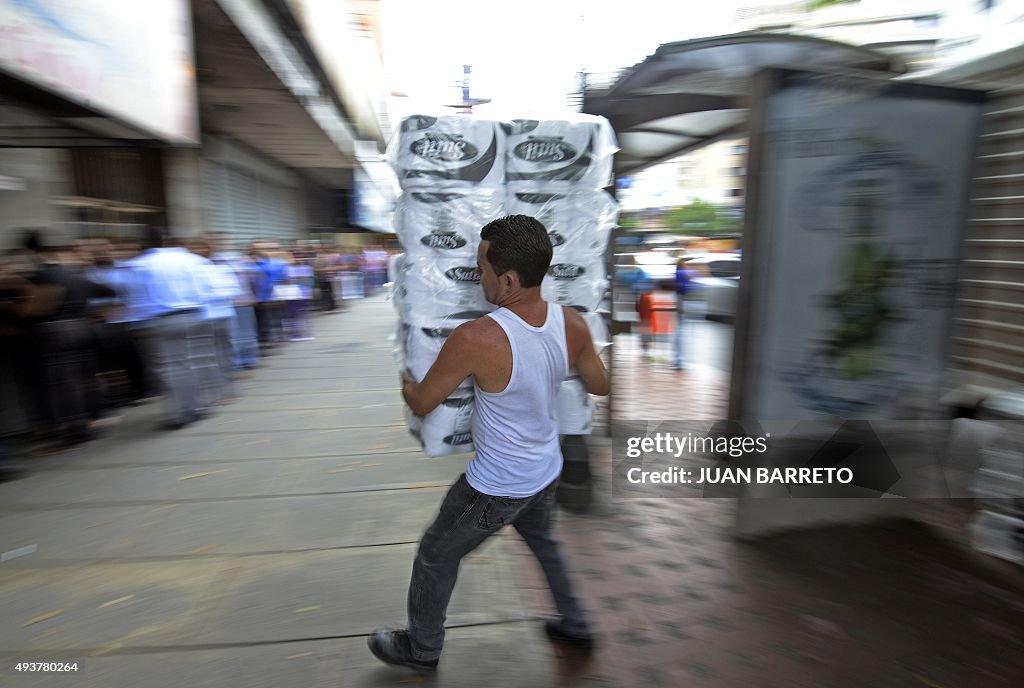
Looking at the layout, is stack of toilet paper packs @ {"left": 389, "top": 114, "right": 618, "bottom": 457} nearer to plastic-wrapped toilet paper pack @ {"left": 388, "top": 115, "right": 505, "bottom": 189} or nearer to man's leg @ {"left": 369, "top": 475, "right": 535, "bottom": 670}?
plastic-wrapped toilet paper pack @ {"left": 388, "top": 115, "right": 505, "bottom": 189}

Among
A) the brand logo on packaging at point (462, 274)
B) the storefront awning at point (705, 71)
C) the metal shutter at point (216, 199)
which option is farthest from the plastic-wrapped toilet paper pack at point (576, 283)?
the metal shutter at point (216, 199)

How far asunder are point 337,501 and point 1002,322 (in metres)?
4.84

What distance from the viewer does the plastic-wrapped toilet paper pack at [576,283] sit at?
9.84 feet

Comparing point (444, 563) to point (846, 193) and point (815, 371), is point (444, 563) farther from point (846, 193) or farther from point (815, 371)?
point (846, 193)

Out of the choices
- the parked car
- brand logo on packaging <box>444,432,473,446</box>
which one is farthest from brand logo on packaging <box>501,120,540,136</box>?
the parked car

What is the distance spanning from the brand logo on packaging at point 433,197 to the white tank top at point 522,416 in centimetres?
83

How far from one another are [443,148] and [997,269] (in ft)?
13.3

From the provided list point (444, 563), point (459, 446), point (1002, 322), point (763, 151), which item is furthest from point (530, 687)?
point (1002, 322)

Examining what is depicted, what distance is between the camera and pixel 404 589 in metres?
3.16

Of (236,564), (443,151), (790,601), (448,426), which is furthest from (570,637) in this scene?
(443,151)

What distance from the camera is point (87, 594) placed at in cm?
314

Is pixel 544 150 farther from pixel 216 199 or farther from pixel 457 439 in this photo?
pixel 216 199

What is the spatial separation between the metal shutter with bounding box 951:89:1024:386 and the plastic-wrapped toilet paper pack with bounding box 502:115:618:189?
8.54 ft

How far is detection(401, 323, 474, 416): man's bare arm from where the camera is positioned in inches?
81.0
